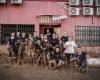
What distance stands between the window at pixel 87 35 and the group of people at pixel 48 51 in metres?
3.92

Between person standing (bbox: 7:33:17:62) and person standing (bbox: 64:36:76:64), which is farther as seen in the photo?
person standing (bbox: 7:33:17:62)

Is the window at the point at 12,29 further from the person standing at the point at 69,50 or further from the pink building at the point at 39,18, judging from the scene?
the person standing at the point at 69,50

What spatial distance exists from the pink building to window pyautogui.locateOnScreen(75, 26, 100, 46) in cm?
10

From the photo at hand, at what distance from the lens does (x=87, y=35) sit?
2616 centimetres

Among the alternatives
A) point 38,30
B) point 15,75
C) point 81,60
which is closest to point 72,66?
point 81,60

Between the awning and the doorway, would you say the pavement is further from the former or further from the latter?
the doorway

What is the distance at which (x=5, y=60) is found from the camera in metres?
22.5

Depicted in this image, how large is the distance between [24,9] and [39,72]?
20.9 feet

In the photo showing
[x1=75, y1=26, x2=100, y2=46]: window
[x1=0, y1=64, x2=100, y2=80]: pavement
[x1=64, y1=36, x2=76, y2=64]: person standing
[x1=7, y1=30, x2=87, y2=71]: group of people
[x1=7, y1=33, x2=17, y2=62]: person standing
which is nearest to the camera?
[x1=0, y1=64, x2=100, y2=80]: pavement

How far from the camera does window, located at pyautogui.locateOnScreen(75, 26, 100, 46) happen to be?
26016mm

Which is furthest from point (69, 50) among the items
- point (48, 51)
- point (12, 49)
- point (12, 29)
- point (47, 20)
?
point (12, 29)

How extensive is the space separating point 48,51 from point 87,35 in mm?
5522

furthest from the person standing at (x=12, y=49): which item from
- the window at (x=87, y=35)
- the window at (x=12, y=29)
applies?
the window at (x=87, y=35)

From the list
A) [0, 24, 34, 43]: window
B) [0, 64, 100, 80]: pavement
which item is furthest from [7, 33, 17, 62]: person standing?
[0, 24, 34, 43]: window
